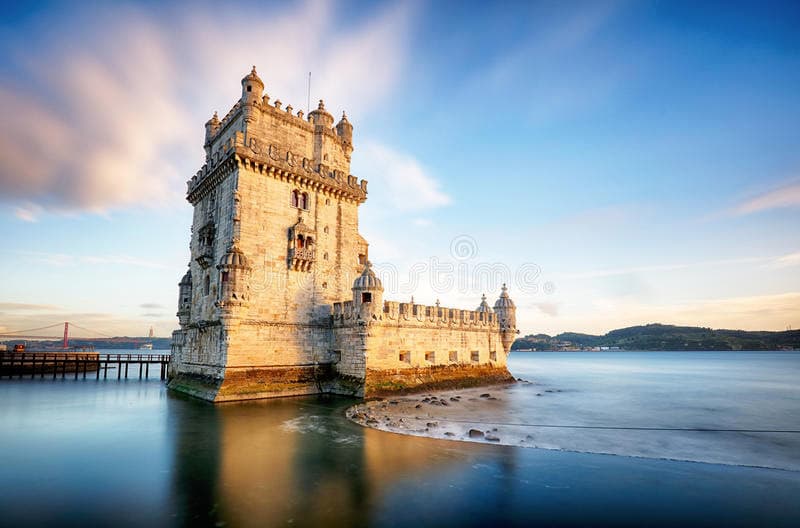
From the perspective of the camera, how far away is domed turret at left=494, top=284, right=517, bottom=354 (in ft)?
118

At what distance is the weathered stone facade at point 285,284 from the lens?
76.0 feet

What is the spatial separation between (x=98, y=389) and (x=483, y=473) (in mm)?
32441

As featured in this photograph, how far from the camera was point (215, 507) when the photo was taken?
8.86 metres

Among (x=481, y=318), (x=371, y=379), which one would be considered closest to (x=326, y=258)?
(x=371, y=379)

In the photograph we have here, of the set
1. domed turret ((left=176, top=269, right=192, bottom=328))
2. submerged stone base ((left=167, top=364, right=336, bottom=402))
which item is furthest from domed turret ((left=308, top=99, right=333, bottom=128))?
submerged stone base ((left=167, top=364, right=336, bottom=402))

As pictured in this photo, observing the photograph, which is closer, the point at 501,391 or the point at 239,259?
the point at 239,259

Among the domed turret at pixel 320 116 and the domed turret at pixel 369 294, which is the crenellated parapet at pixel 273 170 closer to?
the domed turret at pixel 320 116

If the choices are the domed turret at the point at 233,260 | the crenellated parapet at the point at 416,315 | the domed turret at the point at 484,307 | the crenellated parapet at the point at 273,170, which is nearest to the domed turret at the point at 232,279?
the domed turret at the point at 233,260

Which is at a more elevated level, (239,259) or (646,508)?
(239,259)

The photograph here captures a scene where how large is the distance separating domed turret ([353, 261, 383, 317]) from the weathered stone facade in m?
0.06

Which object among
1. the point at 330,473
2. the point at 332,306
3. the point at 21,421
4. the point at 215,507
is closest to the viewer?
the point at 215,507

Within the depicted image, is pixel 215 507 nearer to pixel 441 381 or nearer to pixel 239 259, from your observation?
pixel 239 259

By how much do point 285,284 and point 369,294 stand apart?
5109mm

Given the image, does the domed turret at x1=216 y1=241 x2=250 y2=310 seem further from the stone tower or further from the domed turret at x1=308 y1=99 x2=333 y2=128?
the domed turret at x1=308 y1=99 x2=333 y2=128
